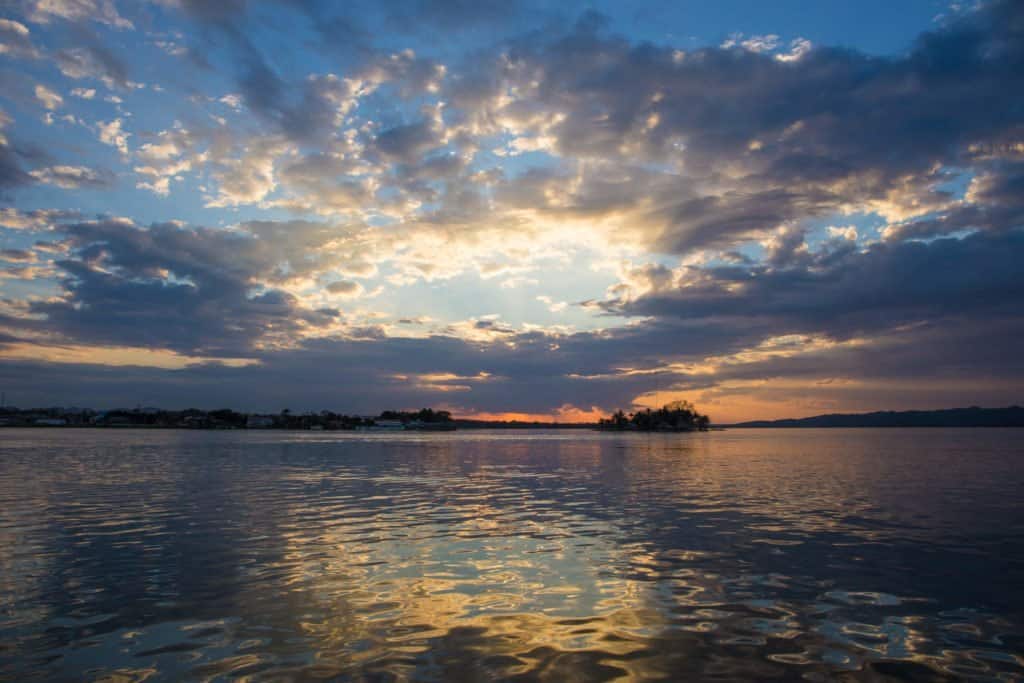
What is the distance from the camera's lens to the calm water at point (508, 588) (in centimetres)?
1234

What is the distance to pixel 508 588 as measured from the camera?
58.2ft

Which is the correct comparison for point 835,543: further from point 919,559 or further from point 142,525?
point 142,525

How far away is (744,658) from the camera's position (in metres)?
12.5

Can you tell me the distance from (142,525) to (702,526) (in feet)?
84.3

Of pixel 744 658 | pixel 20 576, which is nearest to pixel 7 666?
pixel 20 576

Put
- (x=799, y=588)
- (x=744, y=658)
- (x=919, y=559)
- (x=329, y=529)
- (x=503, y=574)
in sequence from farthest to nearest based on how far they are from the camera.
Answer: (x=329, y=529) < (x=919, y=559) < (x=503, y=574) < (x=799, y=588) < (x=744, y=658)

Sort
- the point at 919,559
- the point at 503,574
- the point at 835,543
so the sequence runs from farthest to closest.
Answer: the point at 835,543 < the point at 919,559 < the point at 503,574

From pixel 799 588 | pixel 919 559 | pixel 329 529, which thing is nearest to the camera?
pixel 799 588

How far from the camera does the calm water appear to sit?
1234 centimetres

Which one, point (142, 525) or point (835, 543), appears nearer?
point (835, 543)

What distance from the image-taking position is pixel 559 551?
22875 mm

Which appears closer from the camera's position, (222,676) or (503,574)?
(222,676)

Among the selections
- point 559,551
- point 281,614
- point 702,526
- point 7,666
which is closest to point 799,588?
point 559,551

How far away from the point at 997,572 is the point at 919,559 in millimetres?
2284
